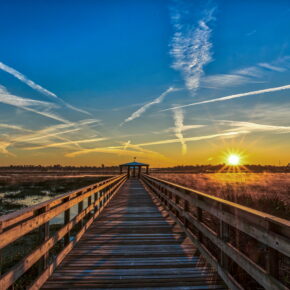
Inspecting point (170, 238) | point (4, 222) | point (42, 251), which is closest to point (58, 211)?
point (42, 251)

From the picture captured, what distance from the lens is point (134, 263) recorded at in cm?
411

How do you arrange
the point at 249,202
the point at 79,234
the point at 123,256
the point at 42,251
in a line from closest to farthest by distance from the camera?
1. the point at 42,251
2. the point at 123,256
3. the point at 79,234
4. the point at 249,202

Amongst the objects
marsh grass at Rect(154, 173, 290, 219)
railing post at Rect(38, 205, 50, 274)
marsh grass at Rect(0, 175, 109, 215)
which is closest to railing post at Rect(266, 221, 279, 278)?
railing post at Rect(38, 205, 50, 274)

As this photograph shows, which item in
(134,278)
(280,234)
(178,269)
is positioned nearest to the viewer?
(280,234)

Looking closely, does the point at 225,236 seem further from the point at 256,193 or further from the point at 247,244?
the point at 256,193

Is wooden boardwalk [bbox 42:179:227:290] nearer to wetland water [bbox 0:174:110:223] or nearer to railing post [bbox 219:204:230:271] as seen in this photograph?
railing post [bbox 219:204:230:271]

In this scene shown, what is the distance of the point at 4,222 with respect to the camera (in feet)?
7.80

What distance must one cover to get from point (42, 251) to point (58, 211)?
2.38ft

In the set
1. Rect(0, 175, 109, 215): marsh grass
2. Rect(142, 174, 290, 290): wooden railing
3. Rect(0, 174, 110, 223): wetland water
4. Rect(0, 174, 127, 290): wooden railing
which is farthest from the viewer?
Rect(0, 175, 109, 215): marsh grass

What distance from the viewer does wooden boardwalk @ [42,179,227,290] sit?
11.1 ft

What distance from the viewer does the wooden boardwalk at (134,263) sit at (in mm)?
3393

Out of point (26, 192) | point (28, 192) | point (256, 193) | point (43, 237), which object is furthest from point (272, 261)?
point (28, 192)

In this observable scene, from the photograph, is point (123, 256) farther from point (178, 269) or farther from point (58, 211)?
point (58, 211)

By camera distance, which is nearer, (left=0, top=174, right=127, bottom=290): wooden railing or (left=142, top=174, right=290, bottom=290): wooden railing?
(left=142, top=174, right=290, bottom=290): wooden railing
